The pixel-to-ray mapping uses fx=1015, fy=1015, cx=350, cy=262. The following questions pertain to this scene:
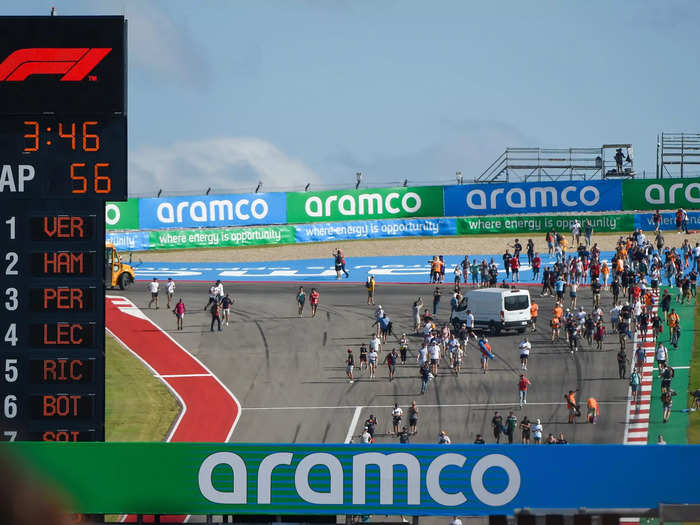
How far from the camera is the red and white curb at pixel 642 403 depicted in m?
41.5

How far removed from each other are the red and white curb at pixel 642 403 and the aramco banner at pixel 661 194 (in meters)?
28.6

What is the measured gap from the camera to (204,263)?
254 feet

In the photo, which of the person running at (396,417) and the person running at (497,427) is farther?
the person running at (396,417)

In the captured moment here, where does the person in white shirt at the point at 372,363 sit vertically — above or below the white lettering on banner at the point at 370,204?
below

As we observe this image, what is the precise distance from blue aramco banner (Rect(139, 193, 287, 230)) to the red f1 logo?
202 feet

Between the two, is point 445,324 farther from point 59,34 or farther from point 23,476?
point 23,476

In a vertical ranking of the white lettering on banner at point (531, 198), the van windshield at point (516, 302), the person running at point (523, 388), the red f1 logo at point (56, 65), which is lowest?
the person running at point (523, 388)

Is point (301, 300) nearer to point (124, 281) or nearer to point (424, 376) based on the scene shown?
point (124, 281)

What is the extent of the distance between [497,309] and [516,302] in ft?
3.45

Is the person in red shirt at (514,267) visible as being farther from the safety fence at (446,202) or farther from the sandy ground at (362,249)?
the safety fence at (446,202)

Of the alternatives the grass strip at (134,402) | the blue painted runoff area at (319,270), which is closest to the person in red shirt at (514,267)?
the blue painted runoff area at (319,270)

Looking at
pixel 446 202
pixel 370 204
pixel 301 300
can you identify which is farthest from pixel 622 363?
pixel 370 204

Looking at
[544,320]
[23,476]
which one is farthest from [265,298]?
[23,476]

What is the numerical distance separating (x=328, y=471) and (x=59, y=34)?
30.5 feet
